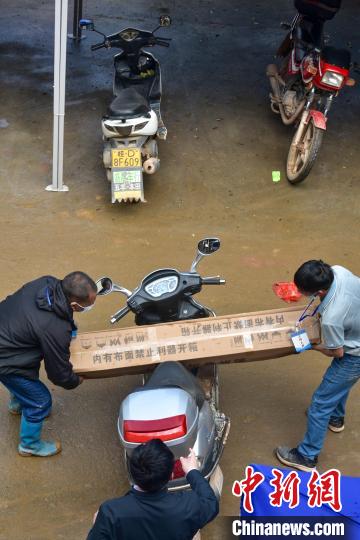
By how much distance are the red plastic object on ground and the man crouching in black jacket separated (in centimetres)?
231

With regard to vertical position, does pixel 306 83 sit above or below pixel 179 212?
above

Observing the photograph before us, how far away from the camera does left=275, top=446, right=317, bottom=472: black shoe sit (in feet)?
15.2

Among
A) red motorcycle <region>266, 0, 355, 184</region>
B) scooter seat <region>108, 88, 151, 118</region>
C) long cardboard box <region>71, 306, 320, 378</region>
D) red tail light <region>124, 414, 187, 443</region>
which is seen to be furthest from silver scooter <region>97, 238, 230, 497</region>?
red motorcycle <region>266, 0, 355, 184</region>

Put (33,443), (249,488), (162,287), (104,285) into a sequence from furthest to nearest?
(33,443) → (162,287) → (104,285) → (249,488)

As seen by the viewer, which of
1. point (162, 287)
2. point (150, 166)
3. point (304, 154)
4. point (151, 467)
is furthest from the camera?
point (304, 154)

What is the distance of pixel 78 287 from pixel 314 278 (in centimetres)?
130

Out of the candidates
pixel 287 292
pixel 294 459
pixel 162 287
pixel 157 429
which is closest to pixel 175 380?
pixel 157 429

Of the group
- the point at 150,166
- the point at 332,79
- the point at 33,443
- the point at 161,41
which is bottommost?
the point at 33,443

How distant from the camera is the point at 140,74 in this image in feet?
26.0

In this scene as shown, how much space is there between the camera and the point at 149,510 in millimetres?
3059

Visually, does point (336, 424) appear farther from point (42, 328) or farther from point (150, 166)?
point (150, 166)

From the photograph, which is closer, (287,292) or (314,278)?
(314,278)

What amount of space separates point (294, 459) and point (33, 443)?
1.69 m

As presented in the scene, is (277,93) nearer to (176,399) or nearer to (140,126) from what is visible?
(140,126)
